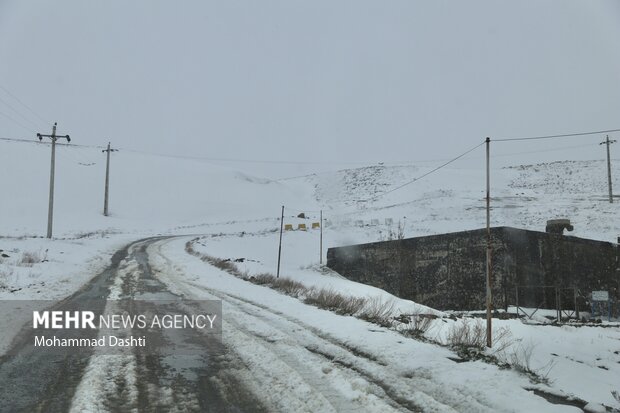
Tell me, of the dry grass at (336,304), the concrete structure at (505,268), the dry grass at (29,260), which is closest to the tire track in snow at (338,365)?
the dry grass at (336,304)

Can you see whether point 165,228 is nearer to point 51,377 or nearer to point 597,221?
point 597,221

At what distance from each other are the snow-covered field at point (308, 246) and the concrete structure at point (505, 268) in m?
2.74

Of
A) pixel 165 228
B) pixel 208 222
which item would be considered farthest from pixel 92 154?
pixel 165 228

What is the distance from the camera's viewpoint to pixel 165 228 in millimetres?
63594

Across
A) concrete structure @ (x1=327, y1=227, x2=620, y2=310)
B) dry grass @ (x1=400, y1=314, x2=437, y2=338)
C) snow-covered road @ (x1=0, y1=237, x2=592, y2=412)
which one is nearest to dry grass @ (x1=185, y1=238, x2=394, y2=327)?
dry grass @ (x1=400, y1=314, x2=437, y2=338)

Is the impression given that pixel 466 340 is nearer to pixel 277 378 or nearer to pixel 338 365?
pixel 338 365

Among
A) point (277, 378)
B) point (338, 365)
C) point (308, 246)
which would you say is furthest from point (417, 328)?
point (308, 246)

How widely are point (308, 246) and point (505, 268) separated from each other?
1018 inches

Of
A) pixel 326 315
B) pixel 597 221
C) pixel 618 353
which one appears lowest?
pixel 618 353

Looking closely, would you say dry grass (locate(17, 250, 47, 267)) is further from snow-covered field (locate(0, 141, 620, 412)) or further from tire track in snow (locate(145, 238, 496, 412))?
tire track in snow (locate(145, 238, 496, 412))

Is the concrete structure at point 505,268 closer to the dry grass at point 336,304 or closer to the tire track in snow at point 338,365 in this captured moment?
the dry grass at point 336,304

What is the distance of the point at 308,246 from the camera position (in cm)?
4438

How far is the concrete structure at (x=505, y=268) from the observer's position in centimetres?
2011

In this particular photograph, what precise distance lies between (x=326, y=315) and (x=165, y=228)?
56.4 meters
